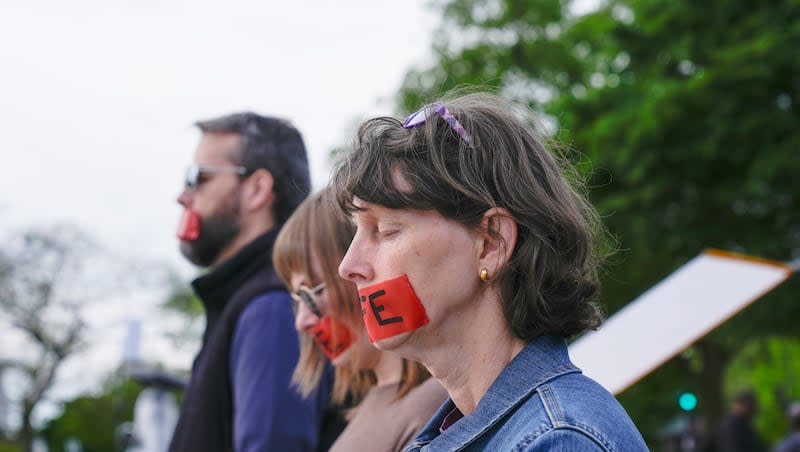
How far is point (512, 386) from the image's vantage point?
169 centimetres

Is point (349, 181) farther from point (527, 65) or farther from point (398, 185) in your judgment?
point (527, 65)

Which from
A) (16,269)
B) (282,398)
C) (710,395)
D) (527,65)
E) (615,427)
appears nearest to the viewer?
(615,427)

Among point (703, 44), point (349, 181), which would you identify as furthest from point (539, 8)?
point (349, 181)

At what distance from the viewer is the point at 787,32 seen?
40.3ft

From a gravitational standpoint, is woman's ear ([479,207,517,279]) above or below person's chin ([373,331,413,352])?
above

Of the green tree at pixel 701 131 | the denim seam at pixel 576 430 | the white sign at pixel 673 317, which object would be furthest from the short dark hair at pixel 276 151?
the green tree at pixel 701 131

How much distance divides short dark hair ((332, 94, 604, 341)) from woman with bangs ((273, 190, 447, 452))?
0.83 metres

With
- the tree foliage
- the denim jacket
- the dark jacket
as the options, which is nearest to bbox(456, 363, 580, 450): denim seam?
the denim jacket

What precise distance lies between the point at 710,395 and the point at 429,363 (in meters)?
19.3

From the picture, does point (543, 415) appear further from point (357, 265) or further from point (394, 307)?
point (357, 265)

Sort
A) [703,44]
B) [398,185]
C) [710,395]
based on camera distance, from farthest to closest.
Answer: [710,395] → [703,44] → [398,185]

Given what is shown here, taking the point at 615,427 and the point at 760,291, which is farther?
the point at 760,291

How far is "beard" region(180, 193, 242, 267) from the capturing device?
369 cm

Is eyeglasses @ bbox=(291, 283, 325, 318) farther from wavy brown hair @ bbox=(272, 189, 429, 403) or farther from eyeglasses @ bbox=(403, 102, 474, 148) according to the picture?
eyeglasses @ bbox=(403, 102, 474, 148)
